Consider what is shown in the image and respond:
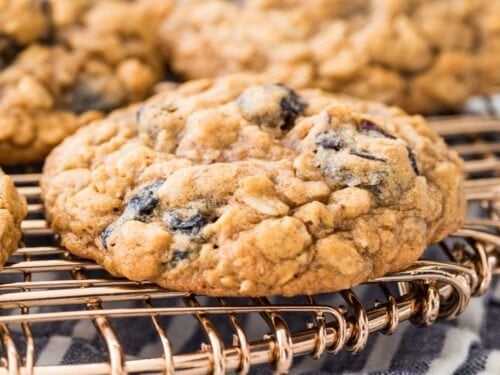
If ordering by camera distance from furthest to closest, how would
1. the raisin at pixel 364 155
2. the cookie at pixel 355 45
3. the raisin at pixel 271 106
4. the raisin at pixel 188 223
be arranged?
the cookie at pixel 355 45, the raisin at pixel 271 106, the raisin at pixel 364 155, the raisin at pixel 188 223

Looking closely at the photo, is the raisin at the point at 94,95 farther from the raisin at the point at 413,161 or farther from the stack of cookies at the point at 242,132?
the raisin at the point at 413,161

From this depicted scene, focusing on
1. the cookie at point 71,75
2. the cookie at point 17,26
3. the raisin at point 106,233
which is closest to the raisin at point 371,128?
the raisin at point 106,233

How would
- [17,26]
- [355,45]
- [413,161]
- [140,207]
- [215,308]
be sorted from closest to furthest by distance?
[215,308], [140,207], [413,161], [17,26], [355,45]

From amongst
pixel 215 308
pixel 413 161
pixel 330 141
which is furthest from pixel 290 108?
pixel 215 308

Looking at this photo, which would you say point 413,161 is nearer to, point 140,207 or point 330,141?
point 330,141

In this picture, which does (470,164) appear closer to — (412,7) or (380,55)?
(380,55)

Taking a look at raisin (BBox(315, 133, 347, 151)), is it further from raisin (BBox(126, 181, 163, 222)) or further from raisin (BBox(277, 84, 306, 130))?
raisin (BBox(126, 181, 163, 222))
